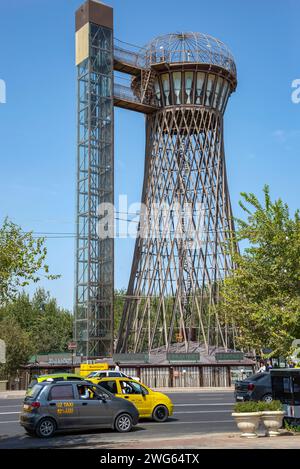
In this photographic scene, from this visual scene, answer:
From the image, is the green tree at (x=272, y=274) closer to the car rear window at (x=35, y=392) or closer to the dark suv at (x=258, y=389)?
the dark suv at (x=258, y=389)

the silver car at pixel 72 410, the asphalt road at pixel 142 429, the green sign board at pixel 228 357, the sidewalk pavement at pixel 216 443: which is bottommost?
the asphalt road at pixel 142 429

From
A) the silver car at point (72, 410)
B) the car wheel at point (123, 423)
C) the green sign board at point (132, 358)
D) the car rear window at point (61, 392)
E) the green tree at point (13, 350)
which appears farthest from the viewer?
the green tree at point (13, 350)

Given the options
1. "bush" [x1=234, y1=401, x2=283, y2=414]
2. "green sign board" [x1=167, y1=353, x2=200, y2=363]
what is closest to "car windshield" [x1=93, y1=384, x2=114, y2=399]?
"bush" [x1=234, y1=401, x2=283, y2=414]

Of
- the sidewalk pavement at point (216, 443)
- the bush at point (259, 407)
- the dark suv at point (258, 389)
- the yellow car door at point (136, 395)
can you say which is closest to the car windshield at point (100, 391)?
the yellow car door at point (136, 395)

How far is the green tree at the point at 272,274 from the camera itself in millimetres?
→ 25234

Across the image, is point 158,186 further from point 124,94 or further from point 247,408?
point 247,408

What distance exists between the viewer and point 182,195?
62.5 m

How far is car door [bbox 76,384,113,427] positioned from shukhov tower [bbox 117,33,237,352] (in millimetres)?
40424

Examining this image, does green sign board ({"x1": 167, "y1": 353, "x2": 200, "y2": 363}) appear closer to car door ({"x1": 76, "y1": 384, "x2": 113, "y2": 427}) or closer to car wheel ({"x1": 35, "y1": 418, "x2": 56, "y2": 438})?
car door ({"x1": 76, "y1": 384, "x2": 113, "y2": 427})

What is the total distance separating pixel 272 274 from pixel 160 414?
7.54 metres

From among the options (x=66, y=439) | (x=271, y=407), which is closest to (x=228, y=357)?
(x=271, y=407)

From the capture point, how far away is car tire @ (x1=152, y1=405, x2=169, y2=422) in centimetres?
2192

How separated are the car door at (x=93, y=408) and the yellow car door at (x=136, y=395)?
2.35 metres
